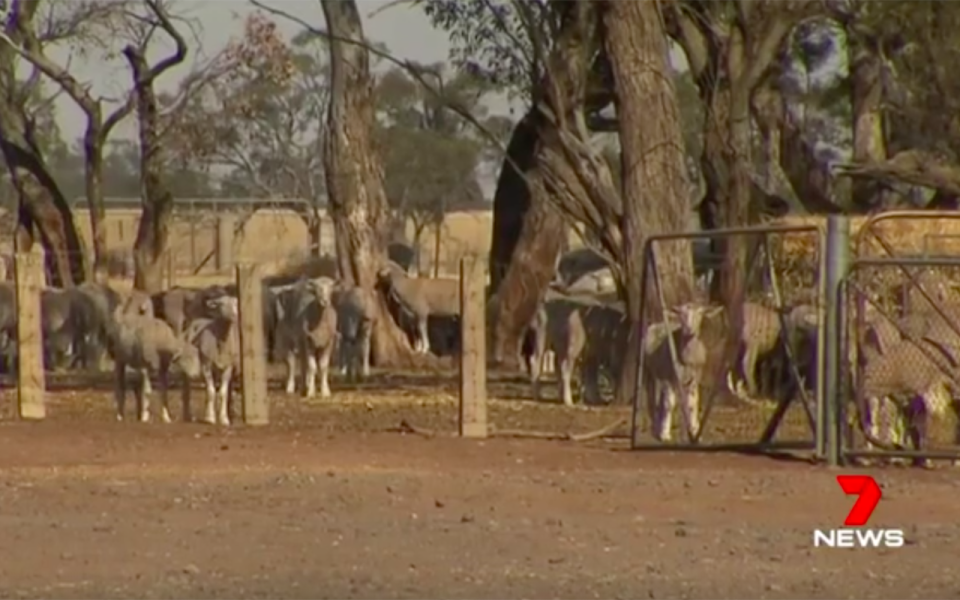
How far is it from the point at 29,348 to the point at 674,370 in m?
6.09

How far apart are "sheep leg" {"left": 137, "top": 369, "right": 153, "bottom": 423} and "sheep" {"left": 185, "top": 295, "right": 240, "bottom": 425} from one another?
0.54 metres

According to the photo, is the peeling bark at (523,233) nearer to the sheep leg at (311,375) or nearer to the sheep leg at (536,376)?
the sheep leg at (536,376)

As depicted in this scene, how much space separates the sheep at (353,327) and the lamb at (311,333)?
2022mm

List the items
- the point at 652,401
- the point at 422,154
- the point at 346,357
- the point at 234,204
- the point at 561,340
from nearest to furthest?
the point at 652,401 < the point at 561,340 < the point at 346,357 < the point at 234,204 < the point at 422,154

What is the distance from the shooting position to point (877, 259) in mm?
17422

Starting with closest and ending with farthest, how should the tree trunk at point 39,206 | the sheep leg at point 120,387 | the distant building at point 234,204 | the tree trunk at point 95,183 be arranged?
the sheep leg at point 120,387 → the tree trunk at point 39,206 → the tree trunk at point 95,183 → the distant building at point 234,204

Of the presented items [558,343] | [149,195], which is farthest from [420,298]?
[558,343]

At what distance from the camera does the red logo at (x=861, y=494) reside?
14773 mm

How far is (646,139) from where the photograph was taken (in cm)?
2377

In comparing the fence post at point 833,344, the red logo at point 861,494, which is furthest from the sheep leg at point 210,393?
the red logo at point 861,494

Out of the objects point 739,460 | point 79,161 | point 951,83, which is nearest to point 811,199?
point 951,83

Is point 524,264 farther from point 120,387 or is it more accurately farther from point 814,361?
point 814,361

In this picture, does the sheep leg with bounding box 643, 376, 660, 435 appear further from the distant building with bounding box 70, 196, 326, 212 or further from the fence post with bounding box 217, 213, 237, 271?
the distant building with bounding box 70, 196, 326, 212

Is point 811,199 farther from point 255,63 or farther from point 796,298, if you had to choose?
point 796,298
